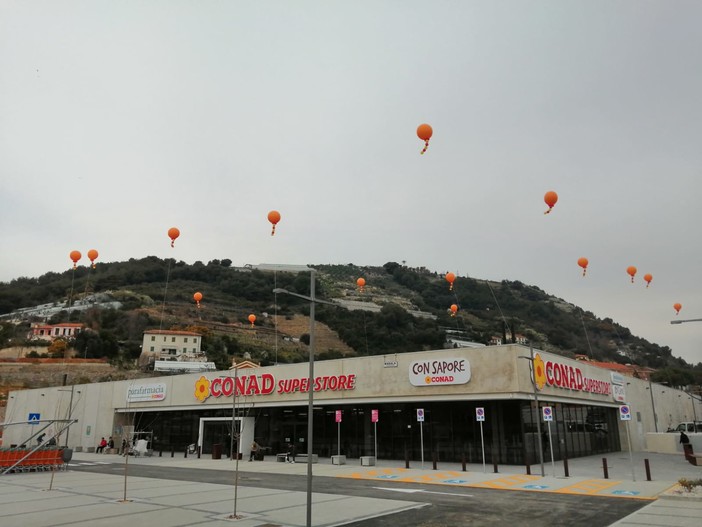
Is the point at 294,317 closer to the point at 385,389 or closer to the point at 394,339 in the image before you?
the point at 394,339

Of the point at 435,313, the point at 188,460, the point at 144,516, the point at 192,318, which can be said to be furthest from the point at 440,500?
the point at 435,313

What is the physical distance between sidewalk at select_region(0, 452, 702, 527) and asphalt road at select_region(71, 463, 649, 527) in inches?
31.5

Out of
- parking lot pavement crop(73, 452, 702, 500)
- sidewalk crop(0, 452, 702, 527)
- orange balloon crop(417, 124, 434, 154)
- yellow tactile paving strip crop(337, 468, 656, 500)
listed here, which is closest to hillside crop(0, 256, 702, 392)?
parking lot pavement crop(73, 452, 702, 500)

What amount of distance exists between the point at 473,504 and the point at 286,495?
6.74 metres

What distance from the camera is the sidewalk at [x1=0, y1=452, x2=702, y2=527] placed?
13523mm

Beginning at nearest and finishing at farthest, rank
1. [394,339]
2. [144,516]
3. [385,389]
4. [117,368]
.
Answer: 1. [144,516]
2. [385,389]
3. [117,368]
4. [394,339]

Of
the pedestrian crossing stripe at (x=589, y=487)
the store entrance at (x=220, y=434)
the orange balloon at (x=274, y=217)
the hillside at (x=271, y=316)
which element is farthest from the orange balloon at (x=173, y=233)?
the hillside at (x=271, y=316)

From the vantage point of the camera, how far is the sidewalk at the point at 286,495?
13.5 meters

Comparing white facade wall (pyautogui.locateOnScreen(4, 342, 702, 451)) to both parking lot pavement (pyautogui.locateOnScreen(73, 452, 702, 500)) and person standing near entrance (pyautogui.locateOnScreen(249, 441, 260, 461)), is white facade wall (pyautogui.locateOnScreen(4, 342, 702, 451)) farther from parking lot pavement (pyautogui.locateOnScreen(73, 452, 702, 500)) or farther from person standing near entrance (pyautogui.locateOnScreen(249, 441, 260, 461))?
parking lot pavement (pyautogui.locateOnScreen(73, 452, 702, 500))

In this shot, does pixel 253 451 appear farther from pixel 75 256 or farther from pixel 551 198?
pixel 551 198

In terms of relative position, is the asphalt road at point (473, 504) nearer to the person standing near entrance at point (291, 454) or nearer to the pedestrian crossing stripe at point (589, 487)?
the pedestrian crossing stripe at point (589, 487)

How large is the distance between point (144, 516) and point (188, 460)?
76.4ft

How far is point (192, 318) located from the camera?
13138 cm

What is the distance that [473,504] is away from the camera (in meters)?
15.4
